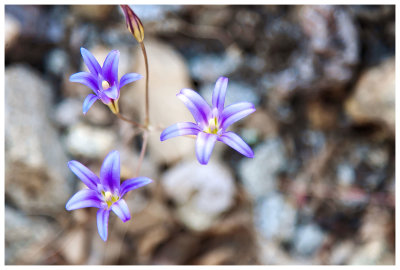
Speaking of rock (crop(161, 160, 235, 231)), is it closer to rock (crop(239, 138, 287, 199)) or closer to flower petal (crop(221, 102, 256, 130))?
rock (crop(239, 138, 287, 199))

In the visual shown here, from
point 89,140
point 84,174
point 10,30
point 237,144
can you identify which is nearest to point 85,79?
point 84,174

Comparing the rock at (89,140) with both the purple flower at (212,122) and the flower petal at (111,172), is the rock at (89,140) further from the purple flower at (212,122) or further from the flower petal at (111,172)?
the purple flower at (212,122)

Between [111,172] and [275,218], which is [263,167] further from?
[111,172]

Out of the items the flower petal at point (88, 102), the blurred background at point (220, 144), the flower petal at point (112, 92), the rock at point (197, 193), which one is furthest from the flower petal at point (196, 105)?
the rock at point (197, 193)

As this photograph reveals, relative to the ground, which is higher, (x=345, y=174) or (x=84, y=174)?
(x=345, y=174)

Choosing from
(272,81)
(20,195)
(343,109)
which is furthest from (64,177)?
(343,109)

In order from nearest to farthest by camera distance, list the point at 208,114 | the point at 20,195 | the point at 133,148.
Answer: the point at 208,114 → the point at 20,195 → the point at 133,148

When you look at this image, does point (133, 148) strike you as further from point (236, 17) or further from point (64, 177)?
point (236, 17)
